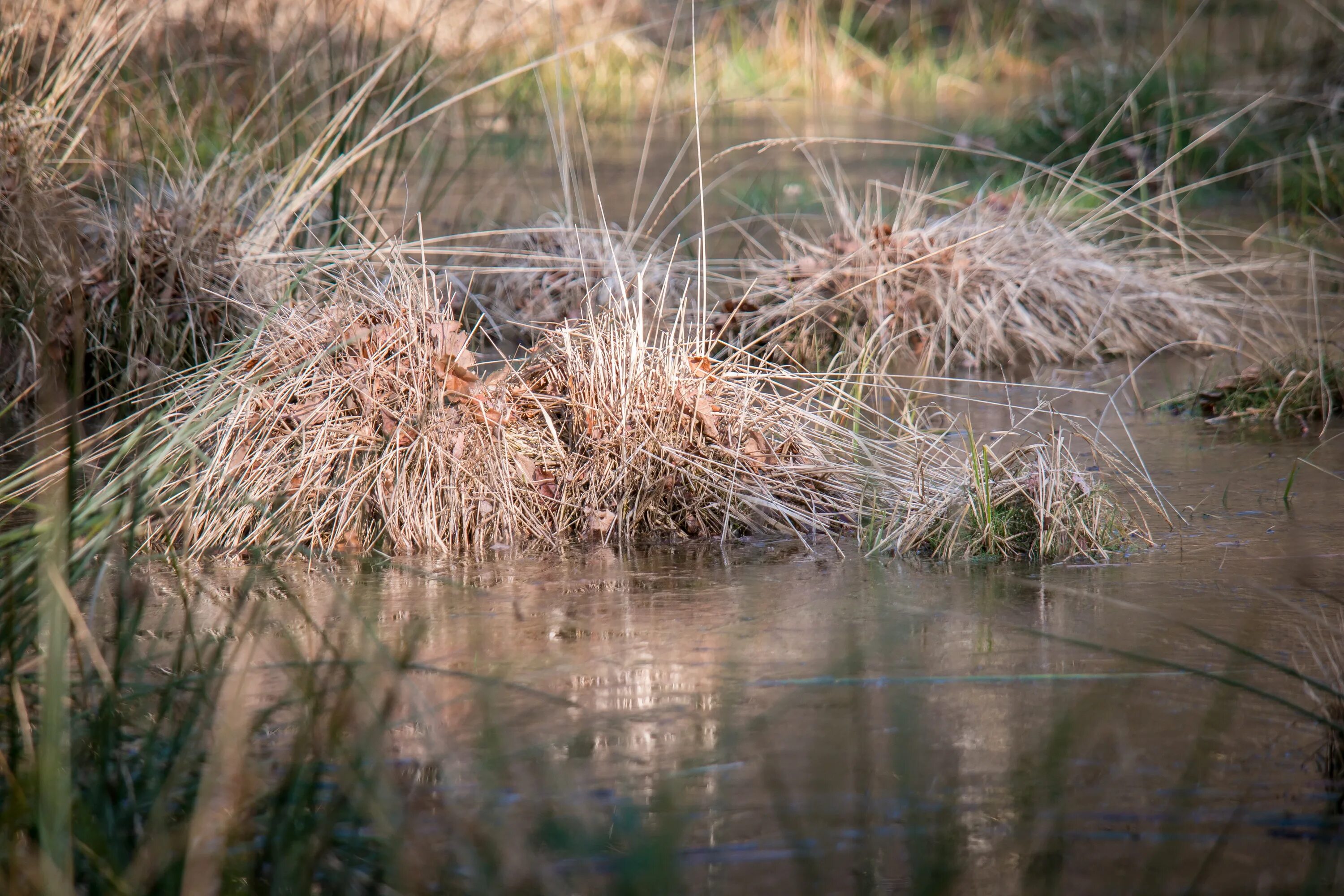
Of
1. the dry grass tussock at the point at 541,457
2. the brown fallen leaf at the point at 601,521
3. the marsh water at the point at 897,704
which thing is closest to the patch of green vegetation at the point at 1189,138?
the dry grass tussock at the point at 541,457

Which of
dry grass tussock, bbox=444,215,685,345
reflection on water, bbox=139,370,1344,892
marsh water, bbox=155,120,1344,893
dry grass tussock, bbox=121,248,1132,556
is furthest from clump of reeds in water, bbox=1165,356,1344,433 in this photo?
dry grass tussock, bbox=444,215,685,345

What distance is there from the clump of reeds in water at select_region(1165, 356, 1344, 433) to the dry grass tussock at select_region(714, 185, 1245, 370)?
2.74ft

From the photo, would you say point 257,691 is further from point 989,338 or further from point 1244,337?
point 1244,337

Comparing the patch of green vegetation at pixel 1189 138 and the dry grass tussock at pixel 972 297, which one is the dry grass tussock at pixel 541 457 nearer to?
the dry grass tussock at pixel 972 297

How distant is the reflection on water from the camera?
1.78 m

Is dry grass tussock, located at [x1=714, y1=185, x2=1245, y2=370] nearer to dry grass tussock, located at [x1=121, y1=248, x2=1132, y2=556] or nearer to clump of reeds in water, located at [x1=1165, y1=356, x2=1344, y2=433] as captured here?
clump of reeds in water, located at [x1=1165, y1=356, x2=1344, y2=433]

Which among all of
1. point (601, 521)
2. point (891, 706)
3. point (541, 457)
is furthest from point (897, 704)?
point (541, 457)

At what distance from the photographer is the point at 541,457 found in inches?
138

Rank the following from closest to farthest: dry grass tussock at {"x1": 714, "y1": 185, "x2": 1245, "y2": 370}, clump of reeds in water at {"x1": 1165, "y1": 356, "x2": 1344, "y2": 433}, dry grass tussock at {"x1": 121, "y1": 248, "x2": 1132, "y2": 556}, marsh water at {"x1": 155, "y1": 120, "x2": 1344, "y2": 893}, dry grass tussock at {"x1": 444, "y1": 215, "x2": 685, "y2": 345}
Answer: marsh water at {"x1": 155, "y1": 120, "x2": 1344, "y2": 893} → dry grass tussock at {"x1": 121, "y1": 248, "x2": 1132, "y2": 556} → clump of reeds in water at {"x1": 1165, "y1": 356, "x2": 1344, "y2": 433} → dry grass tussock at {"x1": 714, "y1": 185, "x2": 1245, "y2": 370} → dry grass tussock at {"x1": 444, "y1": 215, "x2": 685, "y2": 345}

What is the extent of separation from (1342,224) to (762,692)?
5.73 m

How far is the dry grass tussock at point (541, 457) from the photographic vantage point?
3191mm

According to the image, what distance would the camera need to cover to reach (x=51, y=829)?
1.52m

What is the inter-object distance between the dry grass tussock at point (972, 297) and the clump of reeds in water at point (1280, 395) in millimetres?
836

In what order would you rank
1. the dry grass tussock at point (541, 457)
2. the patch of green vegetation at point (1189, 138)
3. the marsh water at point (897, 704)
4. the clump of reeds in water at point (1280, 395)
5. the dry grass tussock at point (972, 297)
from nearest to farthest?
the marsh water at point (897, 704) < the dry grass tussock at point (541, 457) < the clump of reeds in water at point (1280, 395) < the dry grass tussock at point (972, 297) < the patch of green vegetation at point (1189, 138)
